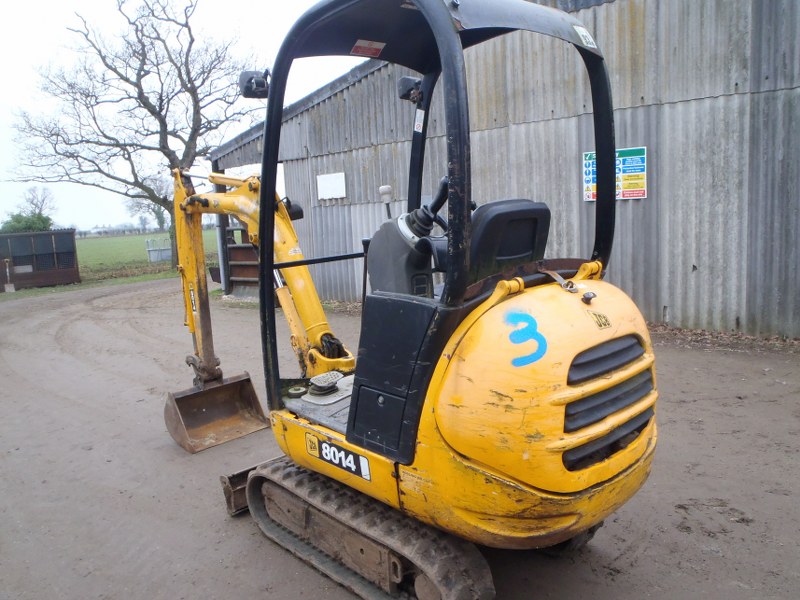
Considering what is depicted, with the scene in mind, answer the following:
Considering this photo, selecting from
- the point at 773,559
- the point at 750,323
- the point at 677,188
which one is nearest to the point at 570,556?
the point at 773,559

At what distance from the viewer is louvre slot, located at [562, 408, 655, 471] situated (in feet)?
7.48

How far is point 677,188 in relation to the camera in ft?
25.1

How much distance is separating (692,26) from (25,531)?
8.19 meters

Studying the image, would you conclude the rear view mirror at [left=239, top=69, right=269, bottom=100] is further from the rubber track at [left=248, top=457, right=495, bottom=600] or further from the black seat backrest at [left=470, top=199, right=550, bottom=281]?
the rubber track at [left=248, top=457, right=495, bottom=600]

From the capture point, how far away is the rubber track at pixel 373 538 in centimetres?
254

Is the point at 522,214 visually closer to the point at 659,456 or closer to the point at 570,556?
the point at 570,556

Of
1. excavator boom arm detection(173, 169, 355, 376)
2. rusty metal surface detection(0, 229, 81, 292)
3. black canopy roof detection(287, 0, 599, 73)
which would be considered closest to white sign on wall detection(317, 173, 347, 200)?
excavator boom arm detection(173, 169, 355, 376)

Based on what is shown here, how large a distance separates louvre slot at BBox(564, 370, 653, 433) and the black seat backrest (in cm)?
62

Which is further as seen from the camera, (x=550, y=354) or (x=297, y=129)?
(x=297, y=129)

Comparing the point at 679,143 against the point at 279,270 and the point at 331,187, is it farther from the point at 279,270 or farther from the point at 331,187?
the point at 331,187

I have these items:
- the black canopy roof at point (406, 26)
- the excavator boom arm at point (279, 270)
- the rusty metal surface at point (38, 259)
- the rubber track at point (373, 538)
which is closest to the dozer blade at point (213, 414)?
the excavator boom arm at point (279, 270)

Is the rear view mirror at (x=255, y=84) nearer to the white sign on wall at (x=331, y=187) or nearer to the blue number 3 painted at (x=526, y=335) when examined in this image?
the blue number 3 painted at (x=526, y=335)

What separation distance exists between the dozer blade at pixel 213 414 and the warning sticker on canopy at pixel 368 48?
3.20 m

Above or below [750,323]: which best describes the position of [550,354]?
above
